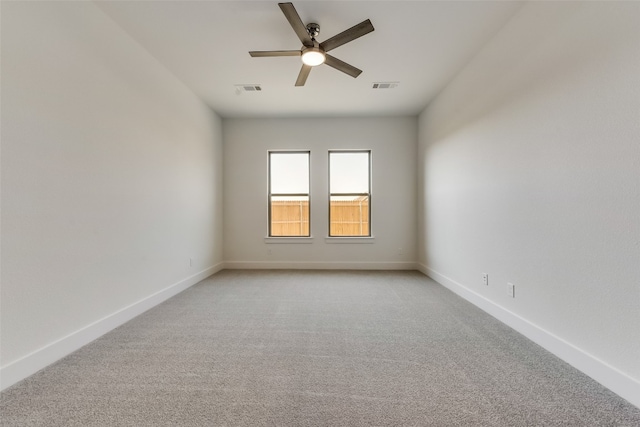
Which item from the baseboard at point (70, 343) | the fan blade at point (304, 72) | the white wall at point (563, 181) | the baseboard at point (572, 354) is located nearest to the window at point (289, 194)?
the fan blade at point (304, 72)

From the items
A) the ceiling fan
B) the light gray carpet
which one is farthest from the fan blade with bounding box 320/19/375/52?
the light gray carpet

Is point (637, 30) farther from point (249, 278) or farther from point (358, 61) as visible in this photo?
point (249, 278)

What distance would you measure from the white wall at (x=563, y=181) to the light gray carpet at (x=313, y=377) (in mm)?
305

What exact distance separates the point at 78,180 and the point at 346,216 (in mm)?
3895

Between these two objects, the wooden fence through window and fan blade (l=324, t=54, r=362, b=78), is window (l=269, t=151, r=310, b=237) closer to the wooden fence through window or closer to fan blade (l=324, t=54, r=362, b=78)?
the wooden fence through window

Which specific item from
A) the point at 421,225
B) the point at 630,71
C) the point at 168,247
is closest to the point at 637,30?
the point at 630,71

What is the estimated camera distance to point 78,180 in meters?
2.08

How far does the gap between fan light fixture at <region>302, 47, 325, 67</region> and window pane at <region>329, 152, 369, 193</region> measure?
8.36ft

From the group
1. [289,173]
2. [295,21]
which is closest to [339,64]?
[295,21]

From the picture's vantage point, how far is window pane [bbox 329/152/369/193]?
5133mm

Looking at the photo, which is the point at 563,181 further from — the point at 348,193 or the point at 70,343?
the point at 70,343

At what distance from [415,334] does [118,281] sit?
271cm

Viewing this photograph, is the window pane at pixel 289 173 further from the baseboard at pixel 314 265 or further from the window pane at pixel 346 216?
the baseboard at pixel 314 265

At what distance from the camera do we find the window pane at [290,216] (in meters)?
5.15
